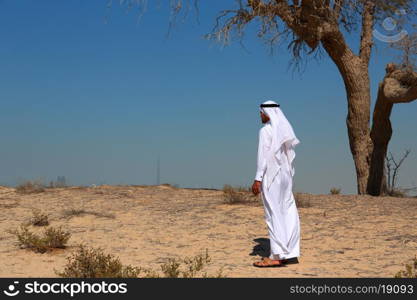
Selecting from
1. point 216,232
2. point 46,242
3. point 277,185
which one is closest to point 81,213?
point 46,242

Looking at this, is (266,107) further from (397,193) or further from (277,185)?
(397,193)

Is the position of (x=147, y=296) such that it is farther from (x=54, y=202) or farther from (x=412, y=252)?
(x=54, y=202)

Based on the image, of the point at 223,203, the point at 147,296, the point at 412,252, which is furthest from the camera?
the point at 223,203

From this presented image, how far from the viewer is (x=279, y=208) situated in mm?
7105

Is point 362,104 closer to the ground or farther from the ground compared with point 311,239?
farther from the ground

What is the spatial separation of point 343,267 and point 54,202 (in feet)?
25.8

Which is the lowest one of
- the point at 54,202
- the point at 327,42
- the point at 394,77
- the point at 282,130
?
the point at 54,202

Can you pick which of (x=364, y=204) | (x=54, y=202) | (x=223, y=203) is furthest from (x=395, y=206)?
(x=54, y=202)

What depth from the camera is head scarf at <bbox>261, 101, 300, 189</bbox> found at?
7.06m

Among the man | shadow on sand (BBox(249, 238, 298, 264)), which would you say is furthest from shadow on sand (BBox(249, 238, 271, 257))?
the man

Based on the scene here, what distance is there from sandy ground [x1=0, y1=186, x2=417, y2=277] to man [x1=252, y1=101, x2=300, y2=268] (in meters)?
0.26

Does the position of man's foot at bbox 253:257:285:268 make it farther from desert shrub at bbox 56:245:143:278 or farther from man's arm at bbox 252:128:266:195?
desert shrub at bbox 56:245:143:278

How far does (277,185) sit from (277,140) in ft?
1.92

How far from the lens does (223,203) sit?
11.7 meters
